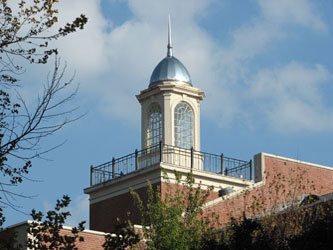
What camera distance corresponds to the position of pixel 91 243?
30.5 m

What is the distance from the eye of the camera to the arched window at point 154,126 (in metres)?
36.6

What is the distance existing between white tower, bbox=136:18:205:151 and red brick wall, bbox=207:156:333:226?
312cm

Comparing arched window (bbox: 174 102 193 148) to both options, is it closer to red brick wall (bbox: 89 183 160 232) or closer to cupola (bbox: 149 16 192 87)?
cupola (bbox: 149 16 192 87)

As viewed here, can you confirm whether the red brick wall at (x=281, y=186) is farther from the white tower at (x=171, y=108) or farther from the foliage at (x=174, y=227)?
the foliage at (x=174, y=227)

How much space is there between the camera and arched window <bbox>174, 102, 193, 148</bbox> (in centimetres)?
3653

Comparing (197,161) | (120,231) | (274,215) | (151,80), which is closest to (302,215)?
(274,215)

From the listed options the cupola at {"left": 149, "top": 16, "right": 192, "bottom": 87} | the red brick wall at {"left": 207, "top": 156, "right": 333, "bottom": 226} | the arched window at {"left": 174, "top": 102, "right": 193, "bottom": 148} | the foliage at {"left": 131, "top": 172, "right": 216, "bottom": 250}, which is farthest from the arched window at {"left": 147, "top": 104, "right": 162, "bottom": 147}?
the foliage at {"left": 131, "top": 172, "right": 216, "bottom": 250}

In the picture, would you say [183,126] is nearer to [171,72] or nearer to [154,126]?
[154,126]

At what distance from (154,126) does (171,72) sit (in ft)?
8.18

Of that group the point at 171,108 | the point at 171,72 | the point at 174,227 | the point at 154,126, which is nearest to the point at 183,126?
the point at 171,108

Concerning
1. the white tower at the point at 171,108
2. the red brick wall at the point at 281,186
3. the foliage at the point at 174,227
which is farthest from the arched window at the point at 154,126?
the foliage at the point at 174,227

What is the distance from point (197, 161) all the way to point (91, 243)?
7.62m

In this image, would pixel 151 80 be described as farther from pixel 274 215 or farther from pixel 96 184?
pixel 274 215

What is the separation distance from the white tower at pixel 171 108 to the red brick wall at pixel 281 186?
3.12m
